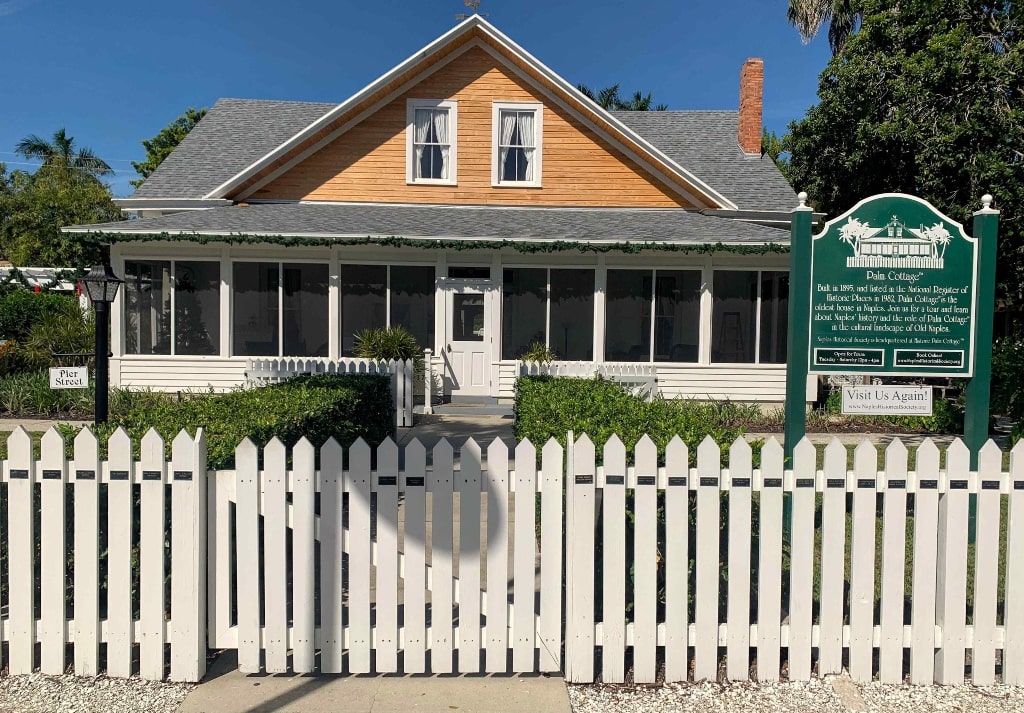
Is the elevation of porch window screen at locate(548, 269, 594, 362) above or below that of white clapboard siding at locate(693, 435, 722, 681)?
above

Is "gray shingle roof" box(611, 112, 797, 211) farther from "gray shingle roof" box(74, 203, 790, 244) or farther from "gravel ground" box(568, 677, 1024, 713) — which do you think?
"gravel ground" box(568, 677, 1024, 713)

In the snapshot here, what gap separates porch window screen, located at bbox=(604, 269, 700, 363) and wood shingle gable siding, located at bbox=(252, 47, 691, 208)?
2743 millimetres

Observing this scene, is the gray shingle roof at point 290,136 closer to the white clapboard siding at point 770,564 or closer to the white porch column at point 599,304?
the white porch column at point 599,304

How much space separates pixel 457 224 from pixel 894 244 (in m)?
10.9

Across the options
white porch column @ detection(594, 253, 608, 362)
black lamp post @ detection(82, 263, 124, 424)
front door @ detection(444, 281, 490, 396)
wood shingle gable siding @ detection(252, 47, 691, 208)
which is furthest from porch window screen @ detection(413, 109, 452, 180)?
black lamp post @ detection(82, 263, 124, 424)

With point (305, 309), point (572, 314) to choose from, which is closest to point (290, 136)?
point (305, 309)

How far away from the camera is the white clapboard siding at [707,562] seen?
141 inches

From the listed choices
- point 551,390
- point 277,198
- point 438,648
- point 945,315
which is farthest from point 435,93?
point 438,648

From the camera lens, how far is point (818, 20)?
34.1m

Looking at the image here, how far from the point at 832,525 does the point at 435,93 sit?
15.1m

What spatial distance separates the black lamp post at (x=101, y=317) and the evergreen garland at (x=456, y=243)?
7565 mm

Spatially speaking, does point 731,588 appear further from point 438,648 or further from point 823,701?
point 438,648

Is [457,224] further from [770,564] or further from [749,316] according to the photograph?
[770,564]

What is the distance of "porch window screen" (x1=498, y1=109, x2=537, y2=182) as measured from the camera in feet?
55.0
